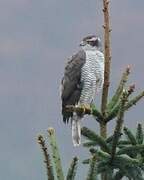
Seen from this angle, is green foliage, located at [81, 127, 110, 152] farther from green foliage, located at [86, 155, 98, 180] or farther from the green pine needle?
green foliage, located at [86, 155, 98, 180]

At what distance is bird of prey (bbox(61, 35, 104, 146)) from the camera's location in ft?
28.6

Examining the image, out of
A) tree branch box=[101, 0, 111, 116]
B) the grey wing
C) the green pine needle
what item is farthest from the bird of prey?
the green pine needle

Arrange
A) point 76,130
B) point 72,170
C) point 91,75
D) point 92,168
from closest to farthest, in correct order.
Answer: point 92,168 → point 72,170 → point 76,130 → point 91,75

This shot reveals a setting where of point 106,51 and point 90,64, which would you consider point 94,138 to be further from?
point 90,64

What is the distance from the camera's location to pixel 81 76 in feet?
29.7

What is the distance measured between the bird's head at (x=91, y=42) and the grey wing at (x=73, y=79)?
0.15m

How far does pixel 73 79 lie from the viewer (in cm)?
897

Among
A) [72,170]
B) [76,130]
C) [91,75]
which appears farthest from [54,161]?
[91,75]

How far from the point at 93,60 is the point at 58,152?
208 inches

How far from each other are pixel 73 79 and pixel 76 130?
1808mm

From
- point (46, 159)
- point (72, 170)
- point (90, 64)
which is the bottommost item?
point (90, 64)

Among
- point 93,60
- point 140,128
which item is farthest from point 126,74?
point 93,60

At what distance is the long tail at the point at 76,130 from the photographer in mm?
6992

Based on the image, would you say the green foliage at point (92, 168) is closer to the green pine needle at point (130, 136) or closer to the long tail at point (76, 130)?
the green pine needle at point (130, 136)
